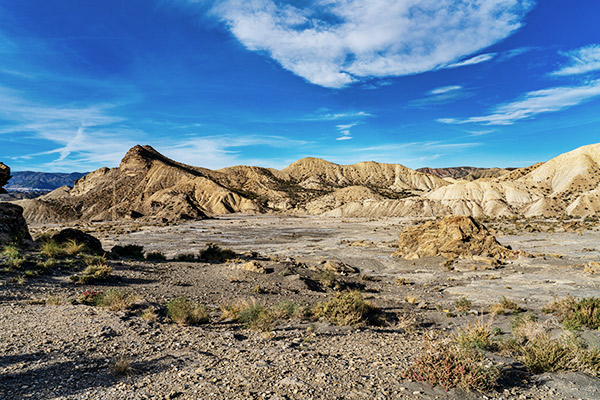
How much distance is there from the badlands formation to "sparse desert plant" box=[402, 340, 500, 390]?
66.4 meters

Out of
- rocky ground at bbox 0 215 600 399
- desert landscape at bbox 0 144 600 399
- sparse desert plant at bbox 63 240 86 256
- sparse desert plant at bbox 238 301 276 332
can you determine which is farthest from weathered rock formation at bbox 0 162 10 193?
sparse desert plant at bbox 238 301 276 332

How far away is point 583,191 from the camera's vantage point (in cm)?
A: 6406

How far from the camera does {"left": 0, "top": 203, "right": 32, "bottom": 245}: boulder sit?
661 inches

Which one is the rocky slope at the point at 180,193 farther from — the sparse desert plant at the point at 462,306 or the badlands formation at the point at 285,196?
the sparse desert plant at the point at 462,306

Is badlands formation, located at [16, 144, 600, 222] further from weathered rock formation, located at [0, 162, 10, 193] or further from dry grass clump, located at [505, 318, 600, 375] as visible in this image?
dry grass clump, located at [505, 318, 600, 375]

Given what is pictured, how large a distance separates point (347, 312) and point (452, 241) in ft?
63.5

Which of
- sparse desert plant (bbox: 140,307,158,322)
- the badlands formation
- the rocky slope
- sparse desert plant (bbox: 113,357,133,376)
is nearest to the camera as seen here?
sparse desert plant (bbox: 113,357,133,376)

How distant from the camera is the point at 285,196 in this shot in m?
127

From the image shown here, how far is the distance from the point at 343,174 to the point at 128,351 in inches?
6984

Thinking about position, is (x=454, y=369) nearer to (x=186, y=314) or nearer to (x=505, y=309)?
(x=186, y=314)

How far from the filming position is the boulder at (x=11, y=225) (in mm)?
16797

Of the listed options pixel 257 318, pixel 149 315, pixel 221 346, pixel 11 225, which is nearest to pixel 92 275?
pixel 149 315

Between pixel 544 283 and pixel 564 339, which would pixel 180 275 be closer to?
pixel 564 339

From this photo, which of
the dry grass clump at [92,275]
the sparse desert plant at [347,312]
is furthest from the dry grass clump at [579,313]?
the dry grass clump at [92,275]
